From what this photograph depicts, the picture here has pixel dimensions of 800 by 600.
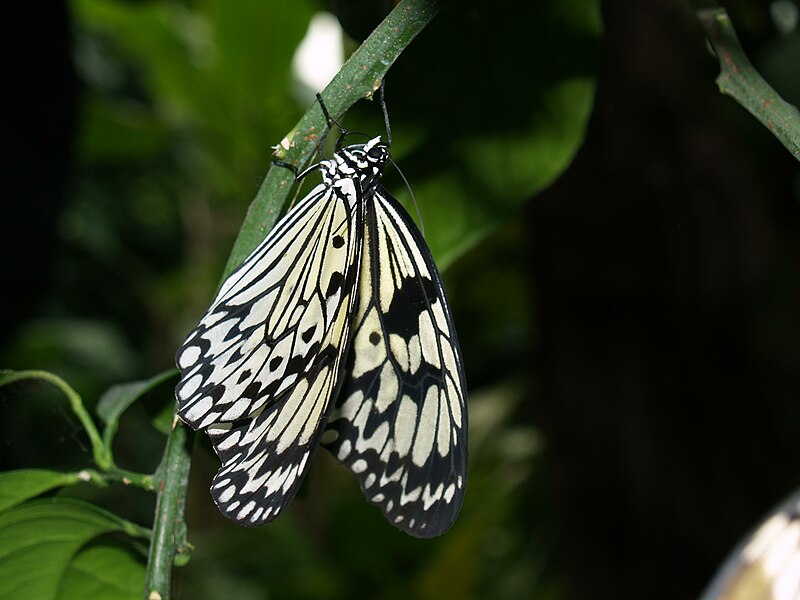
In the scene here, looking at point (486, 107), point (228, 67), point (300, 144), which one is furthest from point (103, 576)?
point (228, 67)

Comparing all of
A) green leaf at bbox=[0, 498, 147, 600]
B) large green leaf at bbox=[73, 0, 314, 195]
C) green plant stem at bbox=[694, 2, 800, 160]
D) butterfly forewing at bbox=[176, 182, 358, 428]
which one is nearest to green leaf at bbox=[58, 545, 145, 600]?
green leaf at bbox=[0, 498, 147, 600]

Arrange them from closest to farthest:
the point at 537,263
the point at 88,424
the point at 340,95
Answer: the point at 340,95, the point at 88,424, the point at 537,263

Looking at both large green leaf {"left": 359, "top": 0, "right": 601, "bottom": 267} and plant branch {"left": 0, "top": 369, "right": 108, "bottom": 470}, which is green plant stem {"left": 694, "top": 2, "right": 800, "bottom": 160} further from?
plant branch {"left": 0, "top": 369, "right": 108, "bottom": 470}

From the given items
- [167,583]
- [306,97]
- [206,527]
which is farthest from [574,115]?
[206,527]

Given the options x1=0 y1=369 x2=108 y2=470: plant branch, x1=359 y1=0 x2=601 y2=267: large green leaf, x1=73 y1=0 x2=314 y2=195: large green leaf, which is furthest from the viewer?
x1=73 y1=0 x2=314 y2=195: large green leaf

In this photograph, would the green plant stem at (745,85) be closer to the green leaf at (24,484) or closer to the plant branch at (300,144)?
the plant branch at (300,144)

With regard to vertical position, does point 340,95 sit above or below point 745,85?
above

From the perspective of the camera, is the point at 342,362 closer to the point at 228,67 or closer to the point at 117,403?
the point at 117,403
